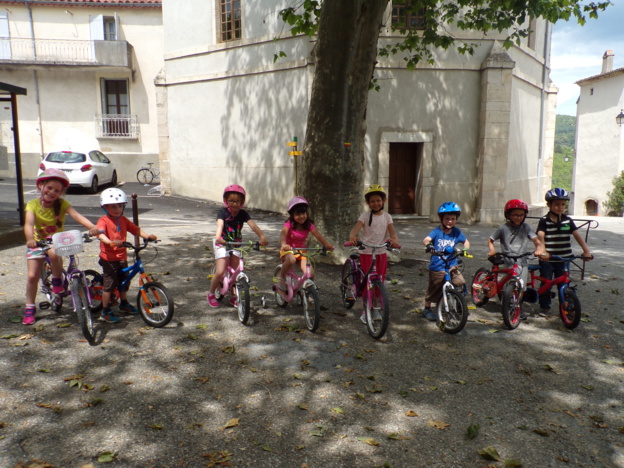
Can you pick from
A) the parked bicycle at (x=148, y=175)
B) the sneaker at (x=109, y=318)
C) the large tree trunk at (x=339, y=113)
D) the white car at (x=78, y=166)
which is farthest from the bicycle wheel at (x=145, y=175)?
the sneaker at (x=109, y=318)

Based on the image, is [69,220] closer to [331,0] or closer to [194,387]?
[331,0]

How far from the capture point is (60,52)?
77.9 feet

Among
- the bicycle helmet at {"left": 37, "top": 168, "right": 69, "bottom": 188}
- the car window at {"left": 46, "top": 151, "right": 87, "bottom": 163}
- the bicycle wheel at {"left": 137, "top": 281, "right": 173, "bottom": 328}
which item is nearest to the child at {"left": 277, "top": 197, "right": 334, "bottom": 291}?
the bicycle wheel at {"left": 137, "top": 281, "right": 173, "bottom": 328}

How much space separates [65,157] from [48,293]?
534 inches

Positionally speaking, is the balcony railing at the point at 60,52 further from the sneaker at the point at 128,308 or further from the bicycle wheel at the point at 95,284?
the bicycle wheel at the point at 95,284

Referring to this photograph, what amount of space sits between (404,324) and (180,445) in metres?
3.28

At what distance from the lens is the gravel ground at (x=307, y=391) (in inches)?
134

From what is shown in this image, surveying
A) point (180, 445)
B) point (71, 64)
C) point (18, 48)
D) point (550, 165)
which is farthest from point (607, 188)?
point (180, 445)

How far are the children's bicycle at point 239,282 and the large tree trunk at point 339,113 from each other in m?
2.61

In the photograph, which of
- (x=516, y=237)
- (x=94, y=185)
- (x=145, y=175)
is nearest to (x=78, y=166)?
(x=94, y=185)

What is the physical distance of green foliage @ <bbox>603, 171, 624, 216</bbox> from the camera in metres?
33.0

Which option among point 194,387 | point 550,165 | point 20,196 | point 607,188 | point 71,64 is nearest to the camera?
point 194,387

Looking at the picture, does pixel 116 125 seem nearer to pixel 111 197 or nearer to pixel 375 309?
pixel 111 197

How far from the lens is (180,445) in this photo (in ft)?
11.2
